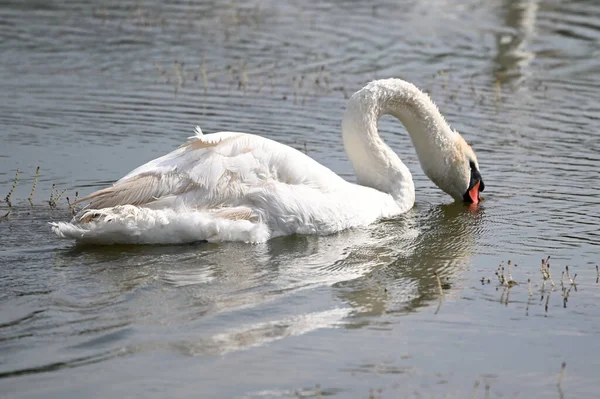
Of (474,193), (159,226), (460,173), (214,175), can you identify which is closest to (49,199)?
(159,226)

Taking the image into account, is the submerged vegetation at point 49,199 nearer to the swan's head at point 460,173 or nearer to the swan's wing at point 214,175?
the swan's wing at point 214,175

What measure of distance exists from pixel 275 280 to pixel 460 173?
3.39 meters

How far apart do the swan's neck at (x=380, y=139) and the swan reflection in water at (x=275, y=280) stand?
0.53 meters

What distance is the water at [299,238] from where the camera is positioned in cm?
609

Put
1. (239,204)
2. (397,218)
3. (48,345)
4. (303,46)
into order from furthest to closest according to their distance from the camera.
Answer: (303,46) < (397,218) < (239,204) < (48,345)

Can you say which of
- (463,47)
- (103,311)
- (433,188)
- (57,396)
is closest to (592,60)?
(463,47)

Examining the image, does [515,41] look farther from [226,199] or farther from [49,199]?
[226,199]

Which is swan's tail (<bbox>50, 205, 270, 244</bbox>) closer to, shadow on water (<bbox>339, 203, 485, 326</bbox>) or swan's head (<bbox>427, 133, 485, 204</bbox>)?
shadow on water (<bbox>339, 203, 485, 326</bbox>)

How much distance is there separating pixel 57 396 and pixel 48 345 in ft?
2.21

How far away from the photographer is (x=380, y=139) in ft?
33.6

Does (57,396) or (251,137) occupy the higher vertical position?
(251,137)

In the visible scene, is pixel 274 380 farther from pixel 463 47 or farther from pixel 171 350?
pixel 463 47

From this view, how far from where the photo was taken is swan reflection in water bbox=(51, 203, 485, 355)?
6.69m

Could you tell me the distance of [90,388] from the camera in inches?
223
